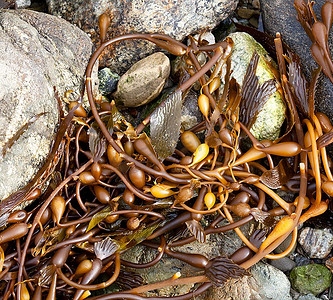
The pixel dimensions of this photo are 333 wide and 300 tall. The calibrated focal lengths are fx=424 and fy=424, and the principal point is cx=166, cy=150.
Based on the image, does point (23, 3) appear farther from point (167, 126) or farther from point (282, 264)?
point (282, 264)

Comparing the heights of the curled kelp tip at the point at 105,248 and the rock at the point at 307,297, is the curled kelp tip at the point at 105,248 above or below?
above

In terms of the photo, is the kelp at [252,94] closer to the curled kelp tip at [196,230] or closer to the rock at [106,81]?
the curled kelp tip at [196,230]

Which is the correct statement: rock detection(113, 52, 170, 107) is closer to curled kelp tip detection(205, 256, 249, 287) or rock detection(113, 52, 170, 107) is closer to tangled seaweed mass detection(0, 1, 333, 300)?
tangled seaweed mass detection(0, 1, 333, 300)

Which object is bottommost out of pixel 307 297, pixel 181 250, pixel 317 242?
pixel 307 297

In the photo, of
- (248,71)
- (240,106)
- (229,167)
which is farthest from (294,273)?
(248,71)

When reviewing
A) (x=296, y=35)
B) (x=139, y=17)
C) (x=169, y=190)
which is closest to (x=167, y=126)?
(x=169, y=190)

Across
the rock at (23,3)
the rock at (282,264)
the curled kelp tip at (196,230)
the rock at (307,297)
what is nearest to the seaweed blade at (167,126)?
the curled kelp tip at (196,230)
